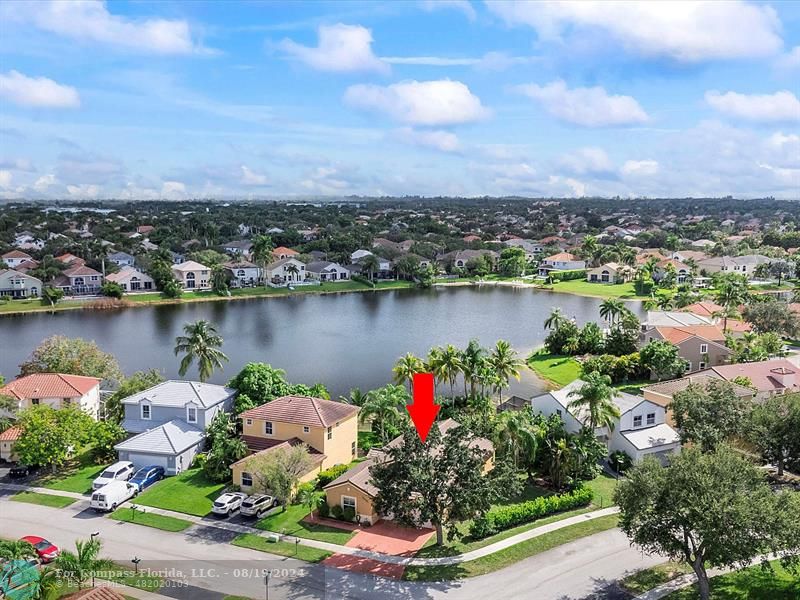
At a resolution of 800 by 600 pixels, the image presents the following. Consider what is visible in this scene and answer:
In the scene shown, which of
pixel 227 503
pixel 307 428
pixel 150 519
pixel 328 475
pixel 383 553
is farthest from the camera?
pixel 307 428

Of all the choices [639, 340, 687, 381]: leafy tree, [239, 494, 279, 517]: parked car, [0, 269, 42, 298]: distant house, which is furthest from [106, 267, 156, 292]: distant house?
[239, 494, 279, 517]: parked car

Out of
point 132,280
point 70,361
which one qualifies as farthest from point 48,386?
point 132,280

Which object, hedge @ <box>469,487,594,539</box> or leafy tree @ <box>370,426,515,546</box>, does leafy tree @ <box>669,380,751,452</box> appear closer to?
hedge @ <box>469,487,594,539</box>

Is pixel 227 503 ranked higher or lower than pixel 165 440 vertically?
lower

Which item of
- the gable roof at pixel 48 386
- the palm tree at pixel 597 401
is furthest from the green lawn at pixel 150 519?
the palm tree at pixel 597 401

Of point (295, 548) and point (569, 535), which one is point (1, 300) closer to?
point (295, 548)

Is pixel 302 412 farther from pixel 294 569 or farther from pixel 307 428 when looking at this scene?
pixel 294 569
